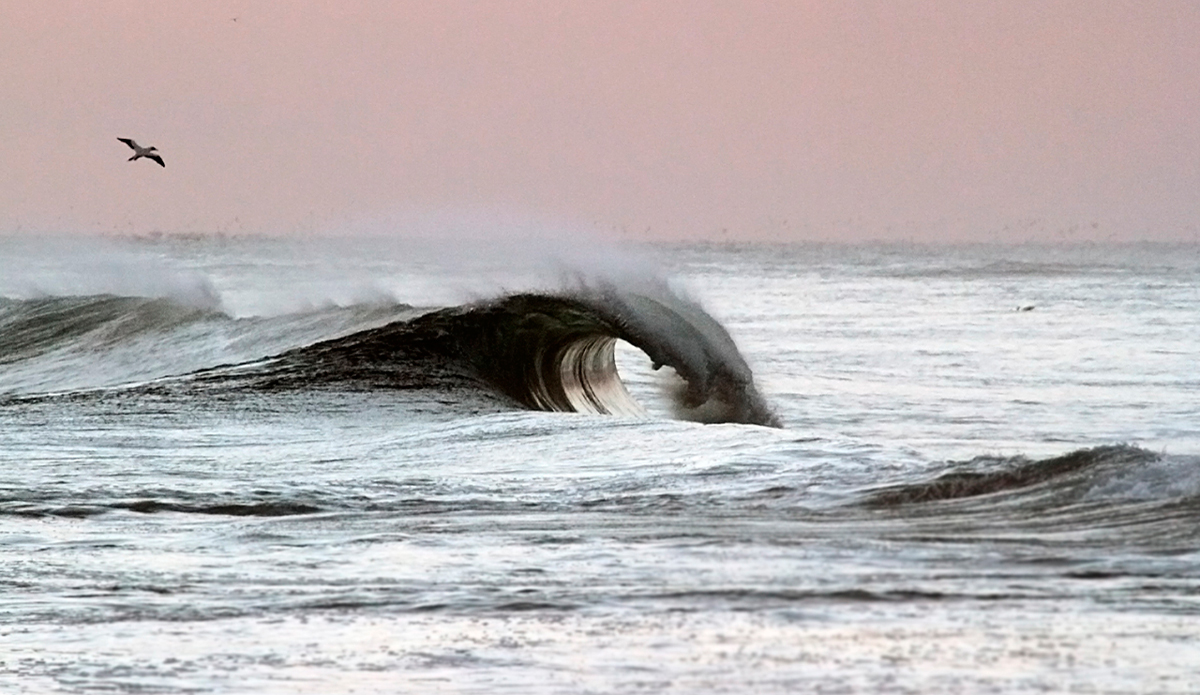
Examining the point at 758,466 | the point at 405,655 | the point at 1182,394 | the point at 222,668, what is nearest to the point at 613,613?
the point at 405,655

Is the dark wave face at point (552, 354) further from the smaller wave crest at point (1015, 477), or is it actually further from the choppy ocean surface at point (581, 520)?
the smaller wave crest at point (1015, 477)

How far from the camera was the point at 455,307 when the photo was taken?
49.4 ft

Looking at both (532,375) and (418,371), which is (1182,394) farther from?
(418,371)

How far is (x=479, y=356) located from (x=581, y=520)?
7.35 m

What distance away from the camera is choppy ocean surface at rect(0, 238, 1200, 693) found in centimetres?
441

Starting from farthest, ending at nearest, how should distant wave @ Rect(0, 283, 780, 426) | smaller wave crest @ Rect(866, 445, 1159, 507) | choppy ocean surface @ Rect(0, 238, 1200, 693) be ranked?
distant wave @ Rect(0, 283, 780, 426), smaller wave crest @ Rect(866, 445, 1159, 507), choppy ocean surface @ Rect(0, 238, 1200, 693)

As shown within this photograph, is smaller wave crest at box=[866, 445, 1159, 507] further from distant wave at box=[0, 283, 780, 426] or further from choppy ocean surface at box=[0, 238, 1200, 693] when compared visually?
distant wave at box=[0, 283, 780, 426]

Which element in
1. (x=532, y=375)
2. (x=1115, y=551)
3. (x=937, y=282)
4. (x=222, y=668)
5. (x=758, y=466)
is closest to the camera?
(x=222, y=668)

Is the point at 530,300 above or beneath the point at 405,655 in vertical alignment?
above

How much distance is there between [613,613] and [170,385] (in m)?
8.16

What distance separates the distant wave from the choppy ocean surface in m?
0.04

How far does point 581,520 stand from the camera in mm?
6438

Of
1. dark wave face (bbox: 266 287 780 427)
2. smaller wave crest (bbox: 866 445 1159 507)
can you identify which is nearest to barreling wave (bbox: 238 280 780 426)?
dark wave face (bbox: 266 287 780 427)

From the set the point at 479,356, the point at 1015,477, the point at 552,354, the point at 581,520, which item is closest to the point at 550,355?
the point at 552,354
